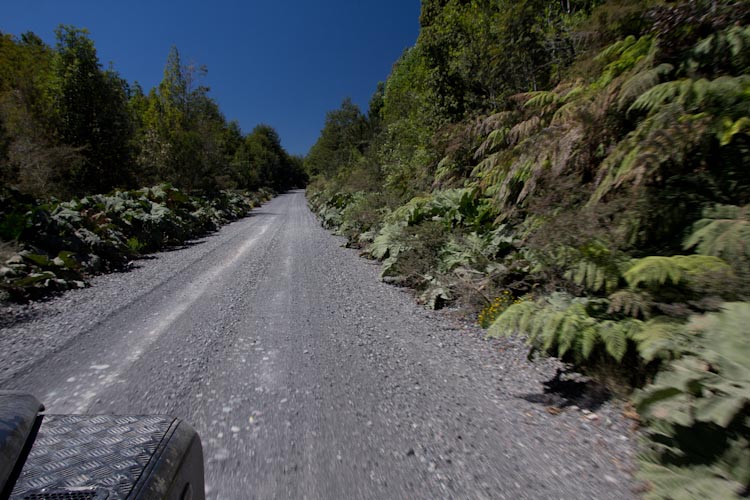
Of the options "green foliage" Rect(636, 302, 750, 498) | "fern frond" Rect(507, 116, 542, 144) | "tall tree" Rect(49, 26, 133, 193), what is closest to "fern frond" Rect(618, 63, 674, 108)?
"fern frond" Rect(507, 116, 542, 144)

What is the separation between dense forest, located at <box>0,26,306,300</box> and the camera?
7.59m

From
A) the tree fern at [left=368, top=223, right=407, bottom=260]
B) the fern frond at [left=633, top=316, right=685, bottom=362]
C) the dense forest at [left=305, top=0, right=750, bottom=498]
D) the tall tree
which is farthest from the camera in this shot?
the tall tree

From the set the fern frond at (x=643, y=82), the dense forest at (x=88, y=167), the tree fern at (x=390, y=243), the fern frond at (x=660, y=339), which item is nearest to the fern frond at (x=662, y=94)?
the fern frond at (x=643, y=82)

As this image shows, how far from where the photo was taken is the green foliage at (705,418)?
1.69m

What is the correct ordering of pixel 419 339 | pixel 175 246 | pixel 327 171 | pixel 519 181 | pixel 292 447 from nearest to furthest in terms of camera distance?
1. pixel 292 447
2. pixel 419 339
3. pixel 519 181
4. pixel 175 246
5. pixel 327 171

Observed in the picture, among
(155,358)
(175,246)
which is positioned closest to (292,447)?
(155,358)

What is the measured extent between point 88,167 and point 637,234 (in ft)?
70.9

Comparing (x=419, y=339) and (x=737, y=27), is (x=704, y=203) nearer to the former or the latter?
(x=737, y=27)

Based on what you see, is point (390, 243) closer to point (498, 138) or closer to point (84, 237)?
point (498, 138)

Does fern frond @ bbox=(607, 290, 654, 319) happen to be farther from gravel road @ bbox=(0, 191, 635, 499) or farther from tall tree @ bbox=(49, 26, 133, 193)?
tall tree @ bbox=(49, 26, 133, 193)

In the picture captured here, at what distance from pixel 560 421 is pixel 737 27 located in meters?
4.18

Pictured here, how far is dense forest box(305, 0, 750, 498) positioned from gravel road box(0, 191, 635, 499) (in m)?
0.41

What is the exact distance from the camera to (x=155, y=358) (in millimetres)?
3697

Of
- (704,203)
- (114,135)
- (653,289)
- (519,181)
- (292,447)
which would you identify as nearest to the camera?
(292,447)
